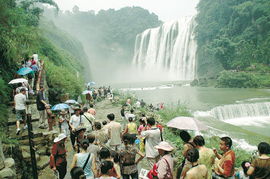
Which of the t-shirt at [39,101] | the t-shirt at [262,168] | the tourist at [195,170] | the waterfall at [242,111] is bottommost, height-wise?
the waterfall at [242,111]

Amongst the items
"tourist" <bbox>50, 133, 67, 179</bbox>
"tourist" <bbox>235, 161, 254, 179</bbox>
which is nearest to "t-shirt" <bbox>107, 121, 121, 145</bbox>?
"tourist" <bbox>50, 133, 67, 179</bbox>

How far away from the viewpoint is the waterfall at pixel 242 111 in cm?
1588

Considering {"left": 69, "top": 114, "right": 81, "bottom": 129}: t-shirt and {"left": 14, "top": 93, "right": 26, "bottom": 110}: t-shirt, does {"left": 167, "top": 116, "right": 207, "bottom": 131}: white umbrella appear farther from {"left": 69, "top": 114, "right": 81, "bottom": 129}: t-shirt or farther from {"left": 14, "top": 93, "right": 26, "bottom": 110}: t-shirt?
{"left": 14, "top": 93, "right": 26, "bottom": 110}: t-shirt

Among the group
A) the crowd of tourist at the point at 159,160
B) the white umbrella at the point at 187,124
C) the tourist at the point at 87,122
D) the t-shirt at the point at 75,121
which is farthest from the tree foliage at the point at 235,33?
the crowd of tourist at the point at 159,160

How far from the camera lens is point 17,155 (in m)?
5.02

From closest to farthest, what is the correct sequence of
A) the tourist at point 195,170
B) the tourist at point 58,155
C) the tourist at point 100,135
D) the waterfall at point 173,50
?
the tourist at point 195,170, the tourist at point 58,155, the tourist at point 100,135, the waterfall at point 173,50

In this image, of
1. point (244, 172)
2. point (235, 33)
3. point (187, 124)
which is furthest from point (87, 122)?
point (235, 33)

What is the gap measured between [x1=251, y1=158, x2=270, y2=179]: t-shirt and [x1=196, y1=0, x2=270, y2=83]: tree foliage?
116 feet

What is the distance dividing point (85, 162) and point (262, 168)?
2760mm

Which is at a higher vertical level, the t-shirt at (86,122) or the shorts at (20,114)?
the shorts at (20,114)

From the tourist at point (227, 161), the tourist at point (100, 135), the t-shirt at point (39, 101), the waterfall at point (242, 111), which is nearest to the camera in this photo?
the tourist at point (227, 161)

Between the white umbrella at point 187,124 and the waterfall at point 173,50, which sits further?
the waterfall at point 173,50

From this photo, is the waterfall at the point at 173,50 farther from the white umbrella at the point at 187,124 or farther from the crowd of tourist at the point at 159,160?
the crowd of tourist at the point at 159,160

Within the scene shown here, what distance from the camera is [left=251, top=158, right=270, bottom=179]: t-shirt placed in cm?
300
